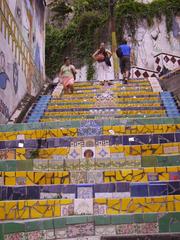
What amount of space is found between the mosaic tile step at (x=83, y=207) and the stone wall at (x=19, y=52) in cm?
436

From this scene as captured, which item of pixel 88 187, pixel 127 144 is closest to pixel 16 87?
pixel 127 144

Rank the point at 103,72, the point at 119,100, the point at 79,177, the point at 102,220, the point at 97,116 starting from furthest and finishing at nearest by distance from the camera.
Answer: the point at 103,72 → the point at 119,100 → the point at 97,116 → the point at 79,177 → the point at 102,220

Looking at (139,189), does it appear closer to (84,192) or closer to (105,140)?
(84,192)

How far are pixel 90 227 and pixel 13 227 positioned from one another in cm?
85

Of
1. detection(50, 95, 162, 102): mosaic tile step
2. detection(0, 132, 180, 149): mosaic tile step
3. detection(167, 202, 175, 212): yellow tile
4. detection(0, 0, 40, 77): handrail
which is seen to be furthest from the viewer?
detection(50, 95, 162, 102): mosaic tile step

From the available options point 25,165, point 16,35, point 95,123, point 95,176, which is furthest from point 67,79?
point 95,176

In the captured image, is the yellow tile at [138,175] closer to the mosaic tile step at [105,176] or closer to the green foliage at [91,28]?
the mosaic tile step at [105,176]

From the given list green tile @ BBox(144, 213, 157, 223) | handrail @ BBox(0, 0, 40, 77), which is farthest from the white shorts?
green tile @ BBox(144, 213, 157, 223)

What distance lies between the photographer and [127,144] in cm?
776

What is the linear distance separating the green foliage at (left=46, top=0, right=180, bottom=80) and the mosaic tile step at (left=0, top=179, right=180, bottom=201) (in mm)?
15617

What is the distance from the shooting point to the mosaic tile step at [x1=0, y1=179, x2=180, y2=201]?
615 centimetres

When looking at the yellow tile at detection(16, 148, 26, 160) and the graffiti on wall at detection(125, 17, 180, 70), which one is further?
the graffiti on wall at detection(125, 17, 180, 70)

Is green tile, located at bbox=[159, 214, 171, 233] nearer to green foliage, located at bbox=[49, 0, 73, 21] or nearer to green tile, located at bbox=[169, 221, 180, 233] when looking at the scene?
green tile, located at bbox=[169, 221, 180, 233]

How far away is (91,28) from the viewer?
2273 cm
